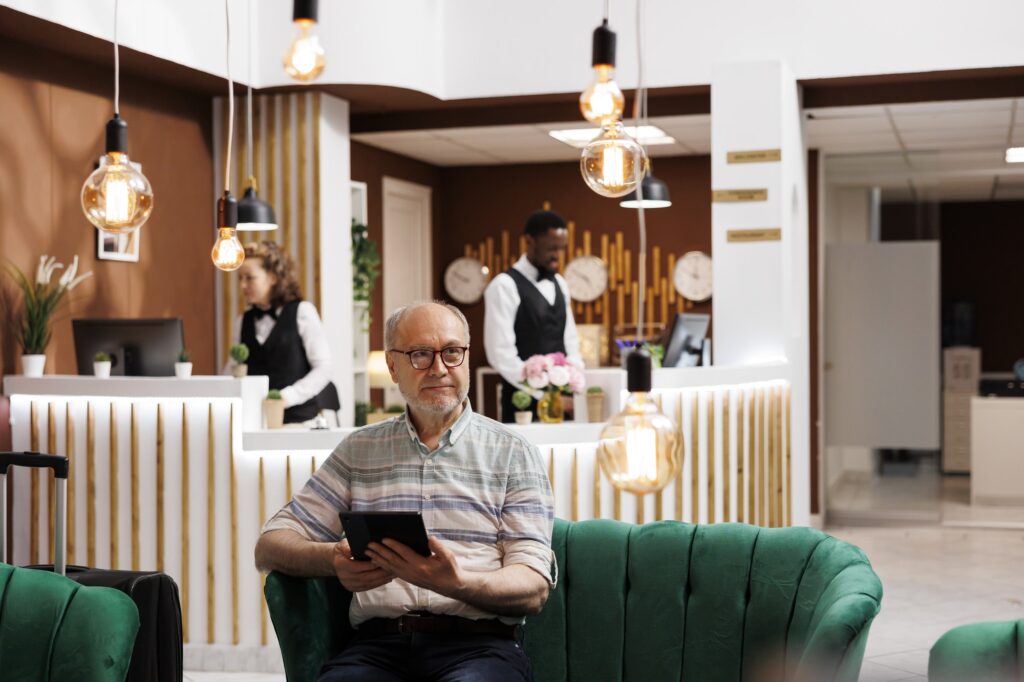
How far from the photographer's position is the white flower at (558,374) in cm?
534

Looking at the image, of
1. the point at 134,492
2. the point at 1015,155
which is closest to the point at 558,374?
the point at 134,492

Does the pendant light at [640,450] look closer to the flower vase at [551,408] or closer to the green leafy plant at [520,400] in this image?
the green leafy plant at [520,400]

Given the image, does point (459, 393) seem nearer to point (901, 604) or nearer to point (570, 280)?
point (901, 604)

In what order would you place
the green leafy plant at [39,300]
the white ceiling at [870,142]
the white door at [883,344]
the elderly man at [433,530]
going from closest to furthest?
the elderly man at [433,530] < the green leafy plant at [39,300] < the white ceiling at [870,142] < the white door at [883,344]

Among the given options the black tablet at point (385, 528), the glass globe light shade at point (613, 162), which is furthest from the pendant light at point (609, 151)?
the black tablet at point (385, 528)

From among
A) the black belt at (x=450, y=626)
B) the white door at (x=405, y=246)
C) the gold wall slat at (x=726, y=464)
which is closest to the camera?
the black belt at (x=450, y=626)

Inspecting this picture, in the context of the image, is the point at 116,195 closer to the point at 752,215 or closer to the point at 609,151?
the point at 609,151

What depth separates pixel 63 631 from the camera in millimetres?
2871

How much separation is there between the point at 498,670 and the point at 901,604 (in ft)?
15.2

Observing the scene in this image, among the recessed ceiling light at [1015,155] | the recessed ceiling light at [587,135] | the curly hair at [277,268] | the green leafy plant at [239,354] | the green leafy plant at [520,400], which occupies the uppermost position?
the recessed ceiling light at [587,135]

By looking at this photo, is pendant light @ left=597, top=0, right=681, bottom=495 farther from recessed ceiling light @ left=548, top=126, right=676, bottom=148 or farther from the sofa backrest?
recessed ceiling light @ left=548, top=126, right=676, bottom=148

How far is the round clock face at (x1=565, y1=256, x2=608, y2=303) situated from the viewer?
10.9 m

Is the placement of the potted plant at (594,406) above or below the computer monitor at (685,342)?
below

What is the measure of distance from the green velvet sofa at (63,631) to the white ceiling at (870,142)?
20.1 feet
